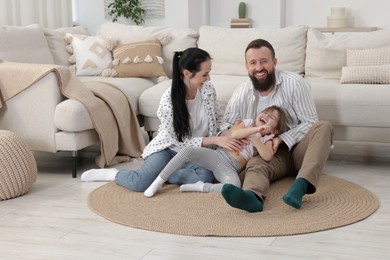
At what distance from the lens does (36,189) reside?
3.91 metres

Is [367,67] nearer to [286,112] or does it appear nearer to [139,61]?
[286,112]

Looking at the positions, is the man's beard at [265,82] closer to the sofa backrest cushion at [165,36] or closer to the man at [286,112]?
the man at [286,112]

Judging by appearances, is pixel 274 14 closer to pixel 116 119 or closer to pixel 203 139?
pixel 116 119

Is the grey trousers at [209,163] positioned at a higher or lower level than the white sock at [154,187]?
higher

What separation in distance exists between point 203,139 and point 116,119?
83 cm

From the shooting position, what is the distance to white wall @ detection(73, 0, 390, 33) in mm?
7672

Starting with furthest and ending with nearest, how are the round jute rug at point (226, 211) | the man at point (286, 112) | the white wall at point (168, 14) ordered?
1. the white wall at point (168, 14)
2. the man at point (286, 112)
3. the round jute rug at point (226, 211)

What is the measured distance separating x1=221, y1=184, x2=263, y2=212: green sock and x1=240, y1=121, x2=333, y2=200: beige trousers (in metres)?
0.11

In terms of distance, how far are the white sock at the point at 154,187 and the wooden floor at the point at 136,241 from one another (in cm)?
31

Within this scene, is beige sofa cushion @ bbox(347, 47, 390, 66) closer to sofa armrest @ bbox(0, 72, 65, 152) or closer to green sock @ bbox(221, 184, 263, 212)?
green sock @ bbox(221, 184, 263, 212)

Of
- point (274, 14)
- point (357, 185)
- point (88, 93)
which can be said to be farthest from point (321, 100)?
point (274, 14)

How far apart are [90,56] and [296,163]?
2.06m

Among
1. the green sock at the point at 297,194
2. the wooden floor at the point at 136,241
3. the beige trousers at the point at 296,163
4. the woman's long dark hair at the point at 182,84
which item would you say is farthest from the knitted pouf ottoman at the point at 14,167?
the green sock at the point at 297,194

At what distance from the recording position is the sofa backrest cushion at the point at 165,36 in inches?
213
